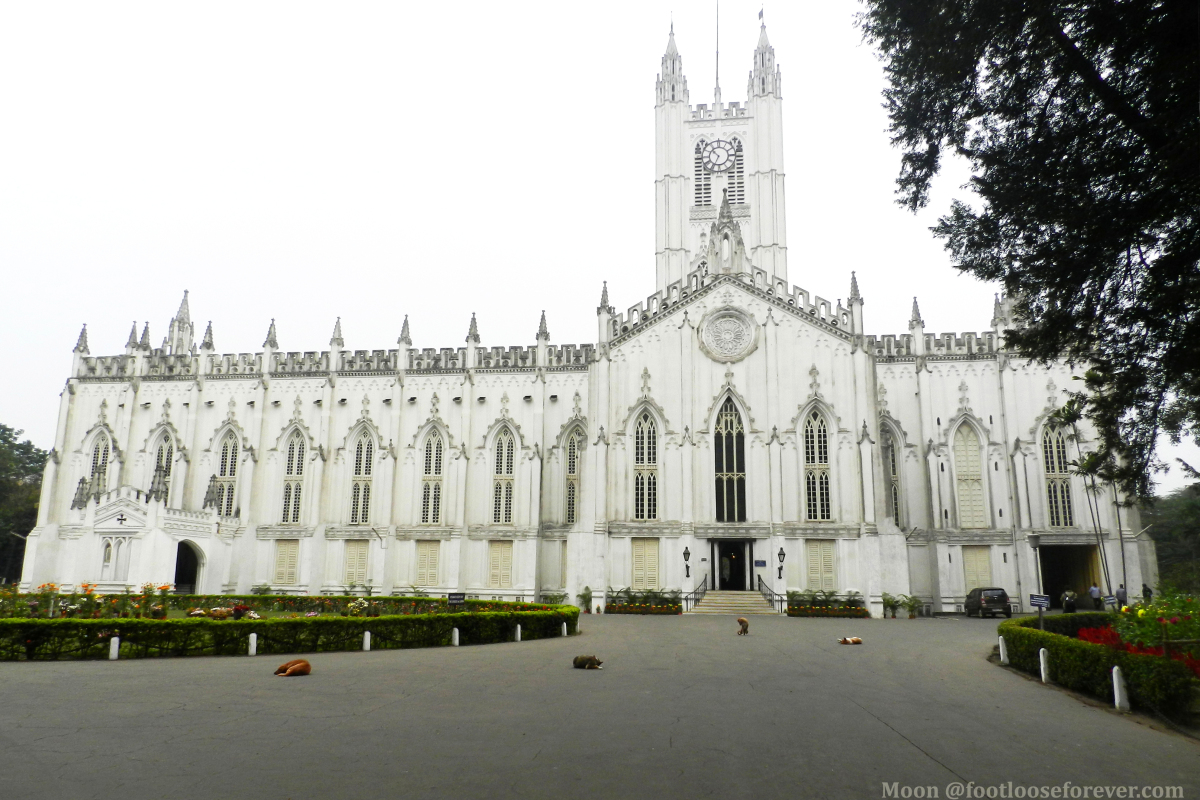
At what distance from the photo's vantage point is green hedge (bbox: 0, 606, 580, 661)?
1834 cm

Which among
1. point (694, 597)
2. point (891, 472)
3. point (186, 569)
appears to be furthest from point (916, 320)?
point (186, 569)

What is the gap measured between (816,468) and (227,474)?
110 ft

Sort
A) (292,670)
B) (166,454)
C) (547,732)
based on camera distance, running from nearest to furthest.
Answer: (547,732), (292,670), (166,454)

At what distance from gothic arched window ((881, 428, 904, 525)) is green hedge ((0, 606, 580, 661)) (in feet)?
85.1

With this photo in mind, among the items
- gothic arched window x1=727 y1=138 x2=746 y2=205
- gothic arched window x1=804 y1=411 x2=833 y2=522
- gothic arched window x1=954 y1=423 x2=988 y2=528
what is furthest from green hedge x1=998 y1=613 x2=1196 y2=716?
gothic arched window x1=727 y1=138 x2=746 y2=205

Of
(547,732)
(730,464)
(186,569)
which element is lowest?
(547,732)

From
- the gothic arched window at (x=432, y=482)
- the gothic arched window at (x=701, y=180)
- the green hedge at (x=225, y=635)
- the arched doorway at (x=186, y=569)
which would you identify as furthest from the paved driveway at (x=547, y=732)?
the gothic arched window at (x=701, y=180)

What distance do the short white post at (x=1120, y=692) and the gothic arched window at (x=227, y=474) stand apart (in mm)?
44627

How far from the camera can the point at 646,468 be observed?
4047cm

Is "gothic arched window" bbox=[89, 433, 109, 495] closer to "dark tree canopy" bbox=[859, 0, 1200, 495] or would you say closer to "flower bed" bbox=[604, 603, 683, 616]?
"flower bed" bbox=[604, 603, 683, 616]

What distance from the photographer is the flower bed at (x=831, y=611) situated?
3616cm

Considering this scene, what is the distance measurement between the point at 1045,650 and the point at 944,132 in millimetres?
11031

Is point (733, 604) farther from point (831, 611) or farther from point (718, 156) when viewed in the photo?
point (718, 156)

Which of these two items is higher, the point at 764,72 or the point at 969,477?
the point at 764,72
